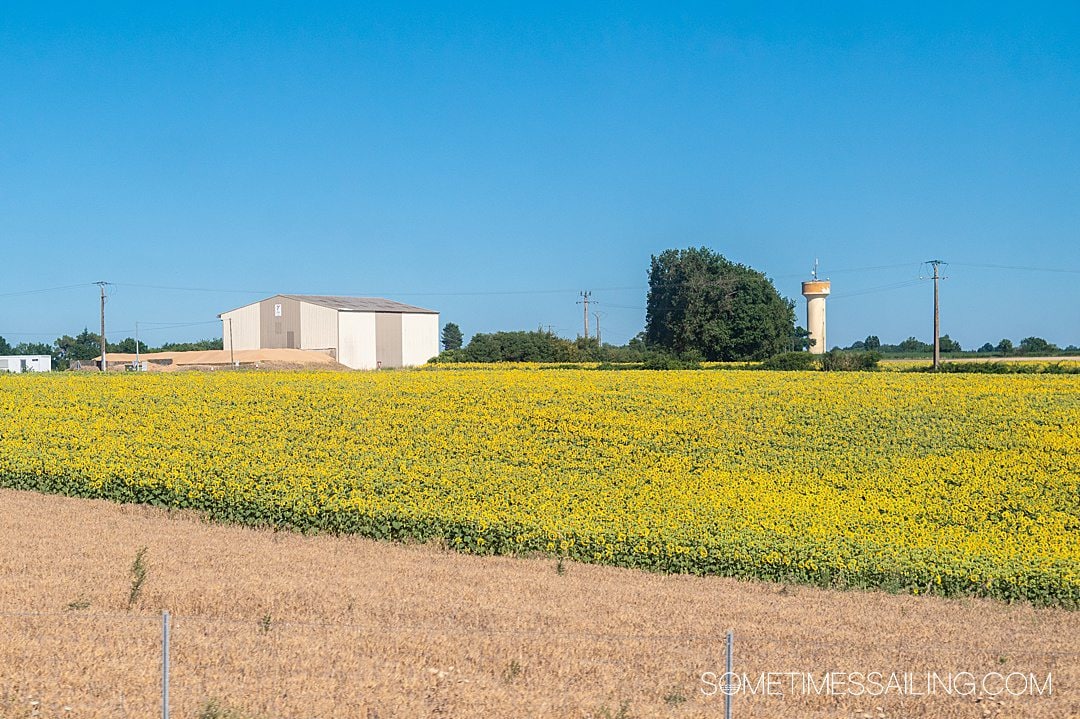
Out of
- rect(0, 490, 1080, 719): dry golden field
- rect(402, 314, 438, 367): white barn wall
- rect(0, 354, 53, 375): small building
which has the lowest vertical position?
rect(0, 490, 1080, 719): dry golden field

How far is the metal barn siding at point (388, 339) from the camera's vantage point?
7462 cm

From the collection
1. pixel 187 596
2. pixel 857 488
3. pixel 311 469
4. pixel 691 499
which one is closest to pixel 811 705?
pixel 187 596

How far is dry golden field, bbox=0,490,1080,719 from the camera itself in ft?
23.9

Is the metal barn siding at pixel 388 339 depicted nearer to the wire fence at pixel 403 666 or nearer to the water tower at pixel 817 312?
the water tower at pixel 817 312

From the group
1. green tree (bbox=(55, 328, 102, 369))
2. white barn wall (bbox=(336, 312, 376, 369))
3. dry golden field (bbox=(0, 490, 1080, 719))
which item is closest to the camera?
dry golden field (bbox=(0, 490, 1080, 719))

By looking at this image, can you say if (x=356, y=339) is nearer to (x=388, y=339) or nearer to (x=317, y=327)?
(x=317, y=327)

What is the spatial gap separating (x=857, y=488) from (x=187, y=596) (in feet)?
40.1

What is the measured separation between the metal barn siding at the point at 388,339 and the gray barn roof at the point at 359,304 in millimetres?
702

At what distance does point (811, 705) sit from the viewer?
766 cm

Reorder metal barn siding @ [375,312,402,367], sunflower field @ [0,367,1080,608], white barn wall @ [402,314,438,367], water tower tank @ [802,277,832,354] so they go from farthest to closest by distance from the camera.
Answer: water tower tank @ [802,277,832,354] → white barn wall @ [402,314,438,367] → metal barn siding @ [375,312,402,367] → sunflower field @ [0,367,1080,608]

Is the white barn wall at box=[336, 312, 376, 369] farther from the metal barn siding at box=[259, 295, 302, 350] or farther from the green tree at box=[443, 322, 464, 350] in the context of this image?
the green tree at box=[443, 322, 464, 350]

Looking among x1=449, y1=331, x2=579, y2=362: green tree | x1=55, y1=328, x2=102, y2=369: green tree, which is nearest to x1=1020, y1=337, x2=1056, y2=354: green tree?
x1=449, y1=331, x2=579, y2=362: green tree

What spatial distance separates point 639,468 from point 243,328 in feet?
210

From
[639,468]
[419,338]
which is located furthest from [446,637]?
[419,338]
